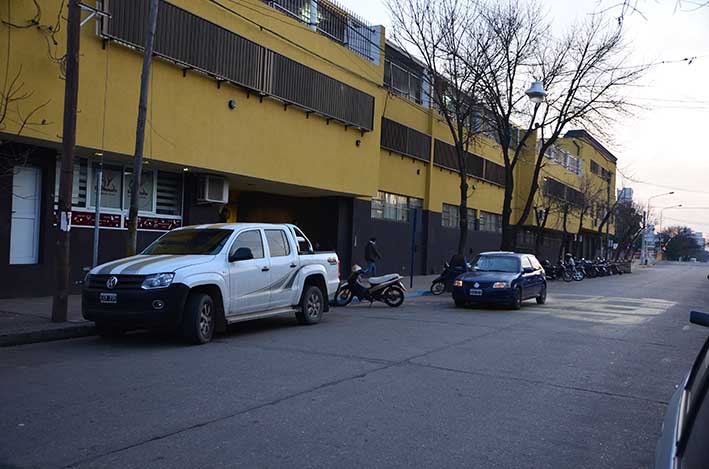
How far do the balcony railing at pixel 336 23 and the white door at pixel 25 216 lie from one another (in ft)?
29.6

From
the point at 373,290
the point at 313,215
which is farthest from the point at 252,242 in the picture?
the point at 313,215

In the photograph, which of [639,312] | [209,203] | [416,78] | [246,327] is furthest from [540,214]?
[246,327]

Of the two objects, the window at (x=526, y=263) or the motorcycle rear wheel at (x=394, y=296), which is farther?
the window at (x=526, y=263)

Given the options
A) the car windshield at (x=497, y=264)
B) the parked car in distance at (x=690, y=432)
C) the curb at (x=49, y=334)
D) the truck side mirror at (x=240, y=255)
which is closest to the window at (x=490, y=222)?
the car windshield at (x=497, y=264)

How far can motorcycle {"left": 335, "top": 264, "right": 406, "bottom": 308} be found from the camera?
55.6 feet

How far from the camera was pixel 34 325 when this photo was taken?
1055 centimetres

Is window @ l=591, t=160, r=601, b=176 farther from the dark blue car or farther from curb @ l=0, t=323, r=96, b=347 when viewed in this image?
curb @ l=0, t=323, r=96, b=347

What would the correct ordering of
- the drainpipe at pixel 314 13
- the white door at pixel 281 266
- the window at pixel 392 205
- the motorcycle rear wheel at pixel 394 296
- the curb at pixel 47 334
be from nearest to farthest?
the curb at pixel 47 334
the white door at pixel 281 266
the motorcycle rear wheel at pixel 394 296
the drainpipe at pixel 314 13
the window at pixel 392 205

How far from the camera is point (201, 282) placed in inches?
396

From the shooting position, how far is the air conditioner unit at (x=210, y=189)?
18531mm

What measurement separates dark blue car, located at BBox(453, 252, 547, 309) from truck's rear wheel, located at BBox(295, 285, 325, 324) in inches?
209

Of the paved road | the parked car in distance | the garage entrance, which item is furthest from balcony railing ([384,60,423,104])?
the parked car in distance

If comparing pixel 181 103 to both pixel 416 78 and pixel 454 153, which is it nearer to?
pixel 416 78

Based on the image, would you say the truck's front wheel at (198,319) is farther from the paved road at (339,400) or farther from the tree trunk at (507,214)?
the tree trunk at (507,214)
